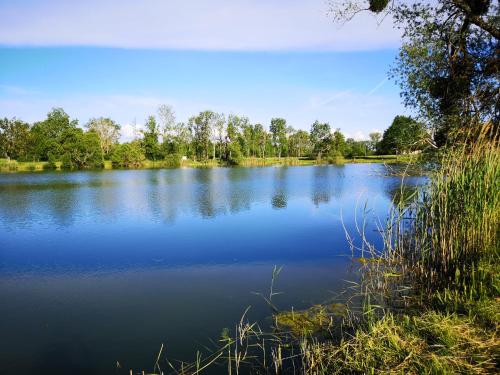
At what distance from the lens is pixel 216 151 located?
287 ft

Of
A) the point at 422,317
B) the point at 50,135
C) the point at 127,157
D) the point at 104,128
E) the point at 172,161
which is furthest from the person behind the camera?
the point at 104,128

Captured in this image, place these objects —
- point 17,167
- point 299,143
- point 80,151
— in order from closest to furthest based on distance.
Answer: point 17,167 → point 80,151 → point 299,143

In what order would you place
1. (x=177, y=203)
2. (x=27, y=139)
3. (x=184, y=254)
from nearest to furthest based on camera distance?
1. (x=184, y=254)
2. (x=177, y=203)
3. (x=27, y=139)

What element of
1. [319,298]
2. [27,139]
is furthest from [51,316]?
[27,139]

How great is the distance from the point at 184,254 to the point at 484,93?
372 inches

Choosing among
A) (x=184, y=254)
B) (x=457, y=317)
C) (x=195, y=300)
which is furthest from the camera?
(x=184, y=254)

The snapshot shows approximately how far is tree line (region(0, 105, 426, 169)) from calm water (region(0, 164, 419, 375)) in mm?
48825

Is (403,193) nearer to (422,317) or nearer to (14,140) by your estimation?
(422,317)

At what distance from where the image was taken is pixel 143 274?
960 centimetres

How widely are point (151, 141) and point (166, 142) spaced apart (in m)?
3.41

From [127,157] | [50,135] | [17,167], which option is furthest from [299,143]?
[17,167]

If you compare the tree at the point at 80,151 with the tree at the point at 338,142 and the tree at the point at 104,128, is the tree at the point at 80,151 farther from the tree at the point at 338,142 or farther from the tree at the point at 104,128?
the tree at the point at 338,142

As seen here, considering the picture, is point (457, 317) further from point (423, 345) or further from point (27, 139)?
point (27, 139)

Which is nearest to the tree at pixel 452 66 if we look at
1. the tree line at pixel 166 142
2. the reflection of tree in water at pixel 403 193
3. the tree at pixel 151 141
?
the reflection of tree in water at pixel 403 193
